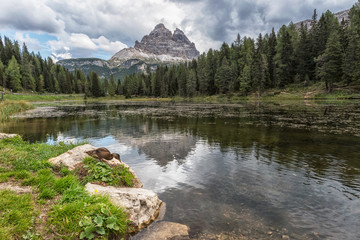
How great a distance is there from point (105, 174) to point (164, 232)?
3.70m

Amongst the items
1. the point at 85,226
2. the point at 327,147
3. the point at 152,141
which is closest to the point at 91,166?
the point at 85,226

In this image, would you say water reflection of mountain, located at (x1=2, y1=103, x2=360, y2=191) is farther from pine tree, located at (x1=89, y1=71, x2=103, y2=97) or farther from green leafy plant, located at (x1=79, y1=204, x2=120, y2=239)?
pine tree, located at (x1=89, y1=71, x2=103, y2=97)

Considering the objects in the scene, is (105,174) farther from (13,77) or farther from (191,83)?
(13,77)

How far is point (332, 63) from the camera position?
6512cm

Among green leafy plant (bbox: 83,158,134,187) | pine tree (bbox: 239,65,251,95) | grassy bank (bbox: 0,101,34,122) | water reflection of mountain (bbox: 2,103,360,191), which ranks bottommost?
water reflection of mountain (bbox: 2,103,360,191)

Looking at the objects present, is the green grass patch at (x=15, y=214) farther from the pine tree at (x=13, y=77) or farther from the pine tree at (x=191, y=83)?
the pine tree at (x=13, y=77)

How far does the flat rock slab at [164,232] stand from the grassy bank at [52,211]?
0.62 meters

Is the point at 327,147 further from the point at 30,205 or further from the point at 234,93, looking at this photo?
the point at 234,93

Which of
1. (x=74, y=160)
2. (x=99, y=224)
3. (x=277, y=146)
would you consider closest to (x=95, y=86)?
(x=277, y=146)

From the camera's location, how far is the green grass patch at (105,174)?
7965mm

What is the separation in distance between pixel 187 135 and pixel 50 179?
48.7ft

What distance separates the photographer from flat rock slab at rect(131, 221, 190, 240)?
18.4 feet

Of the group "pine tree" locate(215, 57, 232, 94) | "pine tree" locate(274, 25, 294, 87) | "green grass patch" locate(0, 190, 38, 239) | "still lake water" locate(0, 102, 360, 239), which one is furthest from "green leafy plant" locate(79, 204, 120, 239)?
"pine tree" locate(215, 57, 232, 94)

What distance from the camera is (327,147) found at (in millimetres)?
14414
